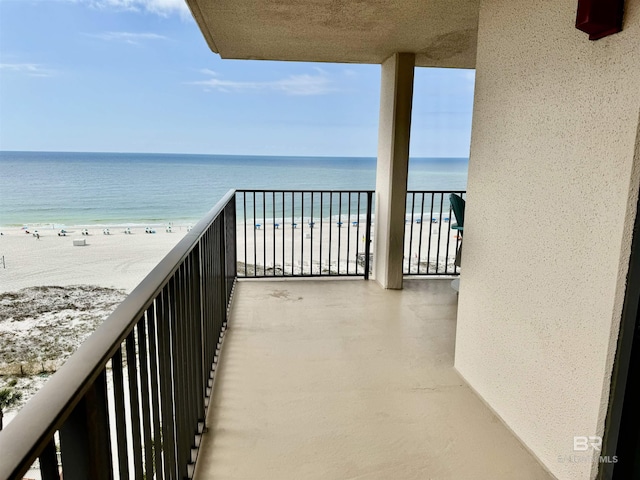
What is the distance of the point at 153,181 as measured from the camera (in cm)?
2998

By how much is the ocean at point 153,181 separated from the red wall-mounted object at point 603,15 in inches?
745

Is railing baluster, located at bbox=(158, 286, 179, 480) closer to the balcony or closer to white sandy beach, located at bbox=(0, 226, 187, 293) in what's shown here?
the balcony

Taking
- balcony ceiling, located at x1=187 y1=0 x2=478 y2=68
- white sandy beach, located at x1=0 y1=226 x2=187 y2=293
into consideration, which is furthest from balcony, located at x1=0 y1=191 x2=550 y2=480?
white sandy beach, located at x1=0 y1=226 x2=187 y2=293

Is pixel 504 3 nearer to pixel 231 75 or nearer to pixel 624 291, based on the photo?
pixel 624 291

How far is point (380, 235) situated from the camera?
4730mm

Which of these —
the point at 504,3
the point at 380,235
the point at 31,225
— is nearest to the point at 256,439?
the point at 504,3

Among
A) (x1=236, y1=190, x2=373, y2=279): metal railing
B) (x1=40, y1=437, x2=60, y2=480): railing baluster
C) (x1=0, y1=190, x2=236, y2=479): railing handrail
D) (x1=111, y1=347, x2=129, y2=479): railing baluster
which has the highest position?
(x1=0, y1=190, x2=236, y2=479): railing handrail

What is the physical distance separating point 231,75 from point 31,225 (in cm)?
2136

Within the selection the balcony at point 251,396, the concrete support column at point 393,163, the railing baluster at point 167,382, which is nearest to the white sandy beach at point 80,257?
the concrete support column at point 393,163

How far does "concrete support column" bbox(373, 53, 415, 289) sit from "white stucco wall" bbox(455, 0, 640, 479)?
1.75 metres

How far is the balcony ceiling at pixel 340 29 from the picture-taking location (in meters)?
2.84

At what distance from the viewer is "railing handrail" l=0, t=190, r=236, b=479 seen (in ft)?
1.69

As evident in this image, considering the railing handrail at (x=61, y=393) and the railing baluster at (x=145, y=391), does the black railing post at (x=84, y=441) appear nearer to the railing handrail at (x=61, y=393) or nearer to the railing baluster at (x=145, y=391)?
the railing handrail at (x=61, y=393)

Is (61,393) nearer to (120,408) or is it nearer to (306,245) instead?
(120,408)
